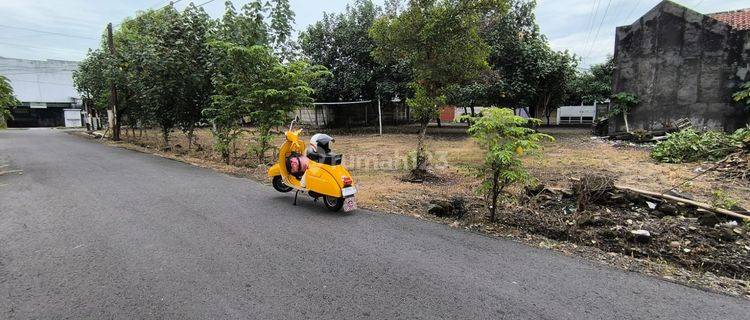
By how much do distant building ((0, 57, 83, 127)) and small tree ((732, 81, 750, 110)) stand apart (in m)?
44.7

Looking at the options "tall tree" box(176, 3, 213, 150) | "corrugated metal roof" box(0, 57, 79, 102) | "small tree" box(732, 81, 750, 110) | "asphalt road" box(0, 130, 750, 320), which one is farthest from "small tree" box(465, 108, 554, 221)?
"corrugated metal roof" box(0, 57, 79, 102)

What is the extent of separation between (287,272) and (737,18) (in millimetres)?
21295

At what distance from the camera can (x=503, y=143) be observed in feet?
15.8

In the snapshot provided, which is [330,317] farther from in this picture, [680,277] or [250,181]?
[250,181]

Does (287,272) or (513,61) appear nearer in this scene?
(287,272)

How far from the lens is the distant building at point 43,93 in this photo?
3412cm

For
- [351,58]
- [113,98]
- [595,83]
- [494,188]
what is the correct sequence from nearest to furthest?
[494,188] < [113,98] < [351,58] < [595,83]

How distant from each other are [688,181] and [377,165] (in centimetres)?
644

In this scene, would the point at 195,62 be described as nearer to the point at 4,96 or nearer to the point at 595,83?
the point at 4,96

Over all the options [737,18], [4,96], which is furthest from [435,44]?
[737,18]

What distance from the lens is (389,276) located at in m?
3.54

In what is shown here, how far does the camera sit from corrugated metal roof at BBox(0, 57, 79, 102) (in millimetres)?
33969

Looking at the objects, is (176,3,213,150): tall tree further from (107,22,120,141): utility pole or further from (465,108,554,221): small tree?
(465,108,554,221): small tree

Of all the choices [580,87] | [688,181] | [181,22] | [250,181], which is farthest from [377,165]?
[580,87]
